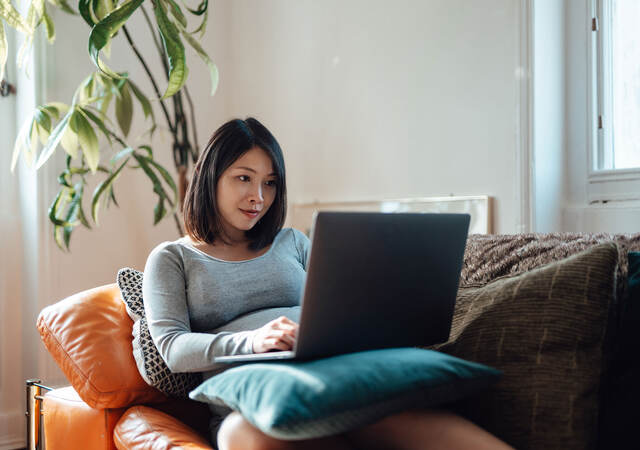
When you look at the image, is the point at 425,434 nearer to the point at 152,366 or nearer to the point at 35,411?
the point at 152,366

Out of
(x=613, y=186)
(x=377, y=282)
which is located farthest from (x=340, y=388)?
(x=613, y=186)

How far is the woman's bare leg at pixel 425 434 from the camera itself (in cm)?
97

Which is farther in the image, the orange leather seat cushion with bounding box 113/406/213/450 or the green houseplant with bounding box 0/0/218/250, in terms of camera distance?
the green houseplant with bounding box 0/0/218/250

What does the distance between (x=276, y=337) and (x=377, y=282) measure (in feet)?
0.72

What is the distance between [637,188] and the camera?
1853mm

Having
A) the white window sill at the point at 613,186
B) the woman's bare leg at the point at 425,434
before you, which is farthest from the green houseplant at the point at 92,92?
the white window sill at the point at 613,186

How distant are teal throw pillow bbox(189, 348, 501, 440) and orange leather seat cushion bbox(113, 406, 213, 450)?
0.88 ft

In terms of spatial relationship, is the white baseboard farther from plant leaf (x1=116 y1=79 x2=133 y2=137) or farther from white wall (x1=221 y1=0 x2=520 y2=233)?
white wall (x1=221 y1=0 x2=520 y2=233)

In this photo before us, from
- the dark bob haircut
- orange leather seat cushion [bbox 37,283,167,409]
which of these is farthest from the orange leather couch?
the dark bob haircut

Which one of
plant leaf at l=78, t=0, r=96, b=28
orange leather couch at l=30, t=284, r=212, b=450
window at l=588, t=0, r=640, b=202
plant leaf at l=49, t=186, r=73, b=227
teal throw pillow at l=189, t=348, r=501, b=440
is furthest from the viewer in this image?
plant leaf at l=49, t=186, r=73, b=227

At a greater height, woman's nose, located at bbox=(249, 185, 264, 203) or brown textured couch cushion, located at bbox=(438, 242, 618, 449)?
woman's nose, located at bbox=(249, 185, 264, 203)

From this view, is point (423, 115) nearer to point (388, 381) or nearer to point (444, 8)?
point (444, 8)

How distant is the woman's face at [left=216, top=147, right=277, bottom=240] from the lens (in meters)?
1.52

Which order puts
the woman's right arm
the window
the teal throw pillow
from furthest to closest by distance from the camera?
the window, the woman's right arm, the teal throw pillow
